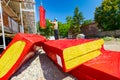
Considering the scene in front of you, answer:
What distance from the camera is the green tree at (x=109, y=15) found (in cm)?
3477

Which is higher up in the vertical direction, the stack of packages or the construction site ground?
the stack of packages

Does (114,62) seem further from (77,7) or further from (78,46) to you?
(77,7)

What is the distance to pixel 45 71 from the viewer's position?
3.31m

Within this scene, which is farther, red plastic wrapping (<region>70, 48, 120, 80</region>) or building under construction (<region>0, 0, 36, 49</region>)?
building under construction (<region>0, 0, 36, 49</region>)

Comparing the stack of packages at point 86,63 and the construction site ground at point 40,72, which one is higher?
the stack of packages at point 86,63

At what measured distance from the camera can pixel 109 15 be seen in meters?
35.7

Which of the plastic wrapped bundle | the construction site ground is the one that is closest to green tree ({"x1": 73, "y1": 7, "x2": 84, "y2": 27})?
the construction site ground

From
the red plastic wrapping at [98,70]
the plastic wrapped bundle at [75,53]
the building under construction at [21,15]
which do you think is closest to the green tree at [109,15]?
the building under construction at [21,15]

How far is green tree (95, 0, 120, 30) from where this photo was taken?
3477cm

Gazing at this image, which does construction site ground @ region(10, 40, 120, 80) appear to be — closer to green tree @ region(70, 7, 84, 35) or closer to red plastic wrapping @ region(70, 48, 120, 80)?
red plastic wrapping @ region(70, 48, 120, 80)

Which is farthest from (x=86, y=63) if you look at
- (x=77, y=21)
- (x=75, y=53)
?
(x=77, y=21)

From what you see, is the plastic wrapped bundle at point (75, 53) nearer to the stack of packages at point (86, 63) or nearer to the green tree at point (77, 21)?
the stack of packages at point (86, 63)

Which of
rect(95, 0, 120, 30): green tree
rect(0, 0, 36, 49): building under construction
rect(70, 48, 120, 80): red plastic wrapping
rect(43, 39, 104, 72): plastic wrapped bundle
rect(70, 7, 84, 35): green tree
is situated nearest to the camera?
rect(70, 48, 120, 80): red plastic wrapping

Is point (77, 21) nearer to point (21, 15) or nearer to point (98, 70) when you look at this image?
point (21, 15)
